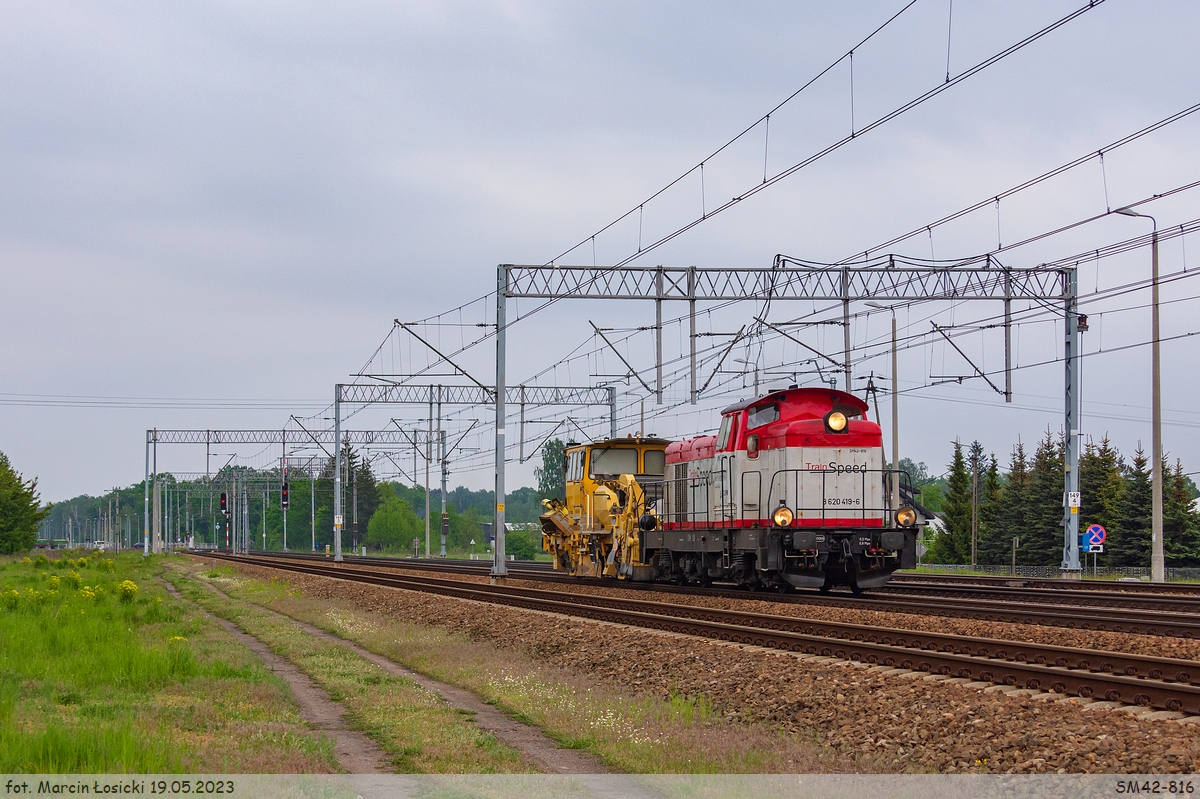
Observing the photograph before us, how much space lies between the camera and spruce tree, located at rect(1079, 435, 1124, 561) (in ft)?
171

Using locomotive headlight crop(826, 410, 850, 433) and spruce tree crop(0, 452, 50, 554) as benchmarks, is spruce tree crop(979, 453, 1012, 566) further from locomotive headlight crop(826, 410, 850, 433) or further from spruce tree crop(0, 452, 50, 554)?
spruce tree crop(0, 452, 50, 554)

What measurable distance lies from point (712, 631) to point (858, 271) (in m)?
17.2

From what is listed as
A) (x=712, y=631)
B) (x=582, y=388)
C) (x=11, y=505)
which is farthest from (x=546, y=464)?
(x=712, y=631)

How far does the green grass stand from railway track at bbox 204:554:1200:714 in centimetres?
679

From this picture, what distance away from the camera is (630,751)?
34.0ft

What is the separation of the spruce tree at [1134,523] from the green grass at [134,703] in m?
39.2

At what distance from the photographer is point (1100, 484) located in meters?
52.8

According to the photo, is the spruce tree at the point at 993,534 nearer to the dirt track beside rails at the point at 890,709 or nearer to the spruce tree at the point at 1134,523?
the spruce tree at the point at 1134,523

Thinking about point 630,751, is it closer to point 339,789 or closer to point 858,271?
point 339,789

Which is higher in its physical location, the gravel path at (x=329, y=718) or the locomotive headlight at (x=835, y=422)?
the locomotive headlight at (x=835, y=422)

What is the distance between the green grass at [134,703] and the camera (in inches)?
339

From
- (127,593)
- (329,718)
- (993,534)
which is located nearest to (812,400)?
(329,718)

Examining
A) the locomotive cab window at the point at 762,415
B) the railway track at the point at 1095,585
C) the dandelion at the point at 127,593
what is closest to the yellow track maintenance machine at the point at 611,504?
the locomotive cab window at the point at 762,415

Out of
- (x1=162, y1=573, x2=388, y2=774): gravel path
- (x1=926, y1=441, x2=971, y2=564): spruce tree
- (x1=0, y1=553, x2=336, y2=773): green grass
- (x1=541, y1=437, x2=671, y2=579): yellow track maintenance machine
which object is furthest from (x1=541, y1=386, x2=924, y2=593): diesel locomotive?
(x1=926, y1=441, x2=971, y2=564): spruce tree
